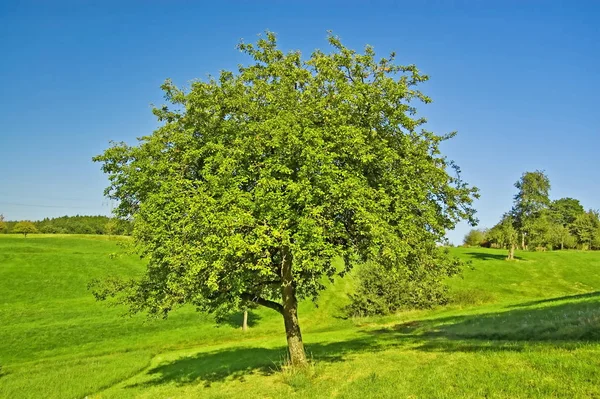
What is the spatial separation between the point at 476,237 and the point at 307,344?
137 m

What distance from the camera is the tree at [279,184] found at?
55.6ft

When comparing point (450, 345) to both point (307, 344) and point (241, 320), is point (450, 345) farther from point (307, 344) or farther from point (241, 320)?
point (241, 320)

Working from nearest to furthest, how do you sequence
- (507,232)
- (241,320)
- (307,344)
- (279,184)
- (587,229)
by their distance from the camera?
(279,184)
(307,344)
(241,320)
(507,232)
(587,229)

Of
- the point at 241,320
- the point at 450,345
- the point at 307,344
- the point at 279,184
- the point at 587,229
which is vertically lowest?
the point at 241,320

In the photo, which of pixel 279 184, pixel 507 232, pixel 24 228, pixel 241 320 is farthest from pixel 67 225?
pixel 279 184

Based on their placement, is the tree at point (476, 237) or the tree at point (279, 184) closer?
the tree at point (279, 184)

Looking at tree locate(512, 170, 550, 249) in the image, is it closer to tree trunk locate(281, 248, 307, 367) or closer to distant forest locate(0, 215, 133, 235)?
tree trunk locate(281, 248, 307, 367)

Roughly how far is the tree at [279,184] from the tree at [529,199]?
255ft

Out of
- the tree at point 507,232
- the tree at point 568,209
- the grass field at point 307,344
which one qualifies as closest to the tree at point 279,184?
the grass field at point 307,344

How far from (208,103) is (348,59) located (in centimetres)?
750

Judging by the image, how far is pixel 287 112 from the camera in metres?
18.8

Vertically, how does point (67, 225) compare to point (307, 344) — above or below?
above

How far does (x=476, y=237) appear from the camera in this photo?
15462 centimetres

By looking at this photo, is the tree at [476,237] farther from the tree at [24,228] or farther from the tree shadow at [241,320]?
the tree at [24,228]
